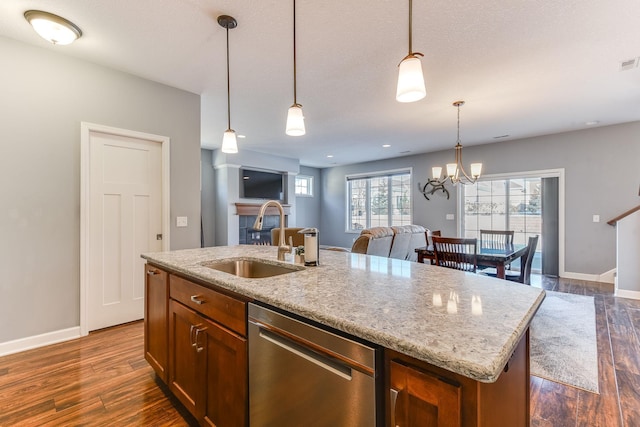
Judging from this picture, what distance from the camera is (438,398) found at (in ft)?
2.31

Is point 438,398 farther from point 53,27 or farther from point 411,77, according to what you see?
point 53,27

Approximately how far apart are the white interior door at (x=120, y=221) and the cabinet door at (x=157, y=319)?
120 cm

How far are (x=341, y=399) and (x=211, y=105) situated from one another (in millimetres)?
3886

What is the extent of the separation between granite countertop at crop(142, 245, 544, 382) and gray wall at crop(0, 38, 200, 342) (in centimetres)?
176

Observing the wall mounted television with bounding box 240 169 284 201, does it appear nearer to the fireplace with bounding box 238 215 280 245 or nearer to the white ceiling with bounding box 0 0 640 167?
the fireplace with bounding box 238 215 280 245

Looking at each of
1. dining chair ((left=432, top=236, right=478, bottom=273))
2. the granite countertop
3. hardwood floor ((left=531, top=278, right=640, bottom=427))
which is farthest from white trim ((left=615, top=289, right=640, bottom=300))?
the granite countertop

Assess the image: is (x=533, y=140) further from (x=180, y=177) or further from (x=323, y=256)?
(x=180, y=177)

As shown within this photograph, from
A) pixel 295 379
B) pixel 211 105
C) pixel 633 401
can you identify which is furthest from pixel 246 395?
pixel 211 105

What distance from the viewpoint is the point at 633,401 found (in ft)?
6.10

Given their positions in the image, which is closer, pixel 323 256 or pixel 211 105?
pixel 323 256

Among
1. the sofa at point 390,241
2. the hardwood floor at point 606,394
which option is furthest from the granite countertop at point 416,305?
the sofa at point 390,241

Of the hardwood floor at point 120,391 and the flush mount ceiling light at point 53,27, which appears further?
the flush mount ceiling light at point 53,27

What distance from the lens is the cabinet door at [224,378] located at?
4.08 ft

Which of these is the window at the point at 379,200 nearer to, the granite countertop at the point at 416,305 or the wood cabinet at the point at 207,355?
the granite countertop at the point at 416,305
